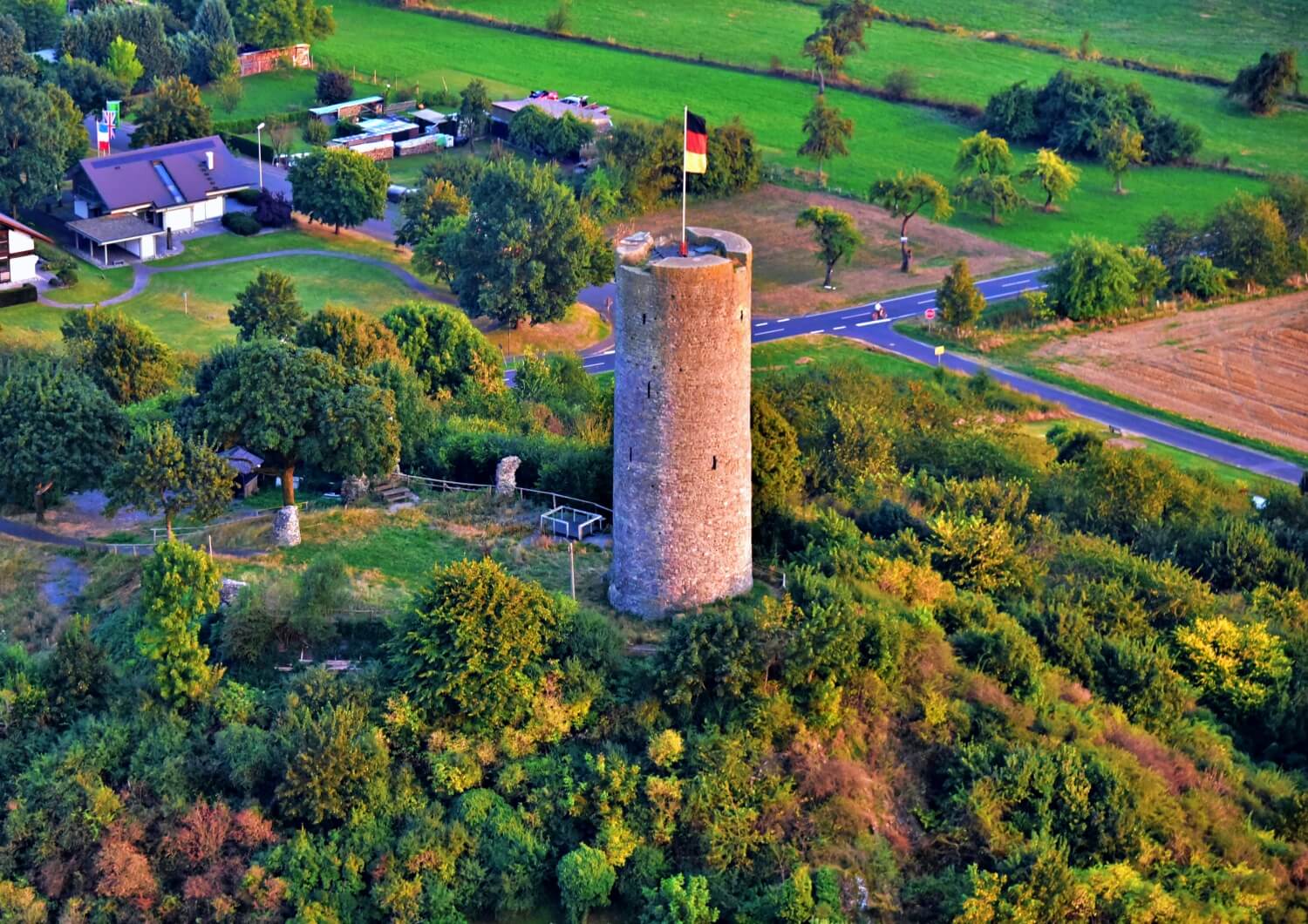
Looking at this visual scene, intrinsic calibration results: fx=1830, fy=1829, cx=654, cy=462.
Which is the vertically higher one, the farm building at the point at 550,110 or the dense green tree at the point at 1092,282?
the farm building at the point at 550,110

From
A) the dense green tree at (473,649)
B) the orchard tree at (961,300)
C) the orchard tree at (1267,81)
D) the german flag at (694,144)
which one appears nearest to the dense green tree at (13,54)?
the orchard tree at (961,300)

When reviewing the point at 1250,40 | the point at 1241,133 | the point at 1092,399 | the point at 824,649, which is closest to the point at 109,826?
the point at 824,649

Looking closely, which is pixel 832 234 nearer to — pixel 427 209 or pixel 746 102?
pixel 427 209

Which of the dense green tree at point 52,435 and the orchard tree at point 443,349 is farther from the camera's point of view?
the orchard tree at point 443,349

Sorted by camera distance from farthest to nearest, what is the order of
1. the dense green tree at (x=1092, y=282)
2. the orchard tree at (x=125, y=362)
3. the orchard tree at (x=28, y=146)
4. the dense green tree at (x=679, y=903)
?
the orchard tree at (x=28, y=146) → the dense green tree at (x=1092, y=282) → the orchard tree at (x=125, y=362) → the dense green tree at (x=679, y=903)

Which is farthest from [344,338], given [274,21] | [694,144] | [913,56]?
[913,56]

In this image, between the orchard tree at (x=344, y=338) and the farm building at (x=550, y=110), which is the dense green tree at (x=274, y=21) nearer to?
the farm building at (x=550, y=110)

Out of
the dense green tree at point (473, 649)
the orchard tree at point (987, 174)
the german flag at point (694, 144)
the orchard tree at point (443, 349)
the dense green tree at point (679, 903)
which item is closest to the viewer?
the dense green tree at point (679, 903)
